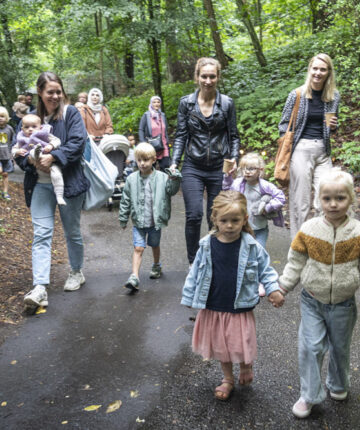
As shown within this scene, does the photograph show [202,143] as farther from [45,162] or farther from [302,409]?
[302,409]

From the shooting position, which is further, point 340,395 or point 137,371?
point 137,371

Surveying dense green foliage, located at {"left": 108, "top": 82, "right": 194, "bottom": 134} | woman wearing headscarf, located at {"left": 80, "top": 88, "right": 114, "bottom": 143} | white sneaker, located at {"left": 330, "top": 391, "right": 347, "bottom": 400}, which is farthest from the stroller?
white sneaker, located at {"left": 330, "top": 391, "right": 347, "bottom": 400}

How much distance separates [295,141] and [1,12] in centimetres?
1139

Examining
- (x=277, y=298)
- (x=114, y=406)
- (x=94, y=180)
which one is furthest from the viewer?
(x=94, y=180)

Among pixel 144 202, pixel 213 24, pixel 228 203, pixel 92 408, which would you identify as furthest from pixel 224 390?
pixel 213 24

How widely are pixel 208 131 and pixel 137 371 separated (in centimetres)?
278

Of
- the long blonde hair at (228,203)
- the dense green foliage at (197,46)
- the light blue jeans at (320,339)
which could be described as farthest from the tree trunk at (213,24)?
the light blue jeans at (320,339)

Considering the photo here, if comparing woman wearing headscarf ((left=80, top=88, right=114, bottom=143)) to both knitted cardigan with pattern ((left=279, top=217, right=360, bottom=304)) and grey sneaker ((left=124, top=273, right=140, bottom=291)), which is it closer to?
grey sneaker ((left=124, top=273, right=140, bottom=291))

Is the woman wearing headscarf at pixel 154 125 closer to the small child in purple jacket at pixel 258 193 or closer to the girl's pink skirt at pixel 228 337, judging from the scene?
the small child in purple jacket at pixel 258 193

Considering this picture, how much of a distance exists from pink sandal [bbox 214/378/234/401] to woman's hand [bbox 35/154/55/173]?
2.85m

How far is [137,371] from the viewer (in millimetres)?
3488

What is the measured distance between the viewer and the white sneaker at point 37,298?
177 inches

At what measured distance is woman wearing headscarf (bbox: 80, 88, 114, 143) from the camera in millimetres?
9992

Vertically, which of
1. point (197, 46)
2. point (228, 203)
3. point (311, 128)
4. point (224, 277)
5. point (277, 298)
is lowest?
point (277, 298)
